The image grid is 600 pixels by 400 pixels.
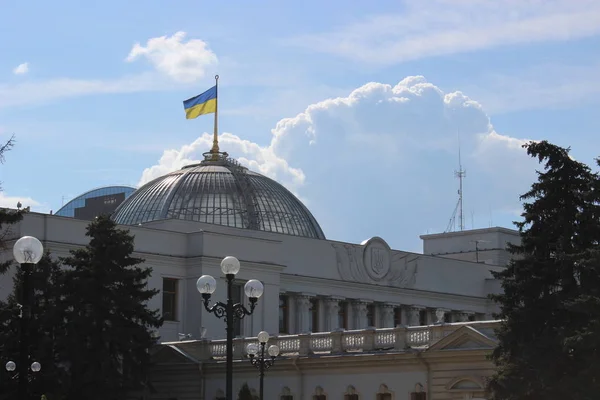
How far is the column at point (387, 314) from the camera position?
76.1 m

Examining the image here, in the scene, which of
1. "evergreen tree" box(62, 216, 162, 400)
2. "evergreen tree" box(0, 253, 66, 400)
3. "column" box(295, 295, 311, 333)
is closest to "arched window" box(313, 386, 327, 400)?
"evergreen tree" box(62, 216, 162, 400)

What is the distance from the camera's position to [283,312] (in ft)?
233

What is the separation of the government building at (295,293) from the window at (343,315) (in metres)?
0.23

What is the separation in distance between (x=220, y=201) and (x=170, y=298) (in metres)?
10.8

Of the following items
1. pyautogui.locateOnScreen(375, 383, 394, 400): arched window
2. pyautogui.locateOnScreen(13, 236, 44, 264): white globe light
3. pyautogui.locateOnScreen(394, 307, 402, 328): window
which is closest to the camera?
pyautogui.locateOnScreen(13, 236, 44, 264): white globe light

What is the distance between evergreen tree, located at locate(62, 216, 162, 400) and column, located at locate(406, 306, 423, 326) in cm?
2950

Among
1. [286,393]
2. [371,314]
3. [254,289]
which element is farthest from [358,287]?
[254,289]

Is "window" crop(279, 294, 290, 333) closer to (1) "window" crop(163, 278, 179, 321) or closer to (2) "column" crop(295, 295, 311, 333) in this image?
(2) "column" crop(295, 295, 311, 333)

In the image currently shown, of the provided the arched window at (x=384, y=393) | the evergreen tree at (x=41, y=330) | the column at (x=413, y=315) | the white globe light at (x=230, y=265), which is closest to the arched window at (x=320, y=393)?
the arched window at (x=384, y=393)

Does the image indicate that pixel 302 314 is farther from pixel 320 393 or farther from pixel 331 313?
pixel 320 393

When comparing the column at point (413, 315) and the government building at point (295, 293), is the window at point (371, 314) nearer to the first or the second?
the government building at point (295, 293)

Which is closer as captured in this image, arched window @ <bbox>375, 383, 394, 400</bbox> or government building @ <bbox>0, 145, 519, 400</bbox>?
government building @ <bbox>0, 145, 519, 400</bbox>

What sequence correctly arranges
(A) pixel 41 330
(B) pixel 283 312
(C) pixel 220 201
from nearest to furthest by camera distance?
(A) pixel 41 330 < (B) pixel 283 312 < (C) pixel 220 201

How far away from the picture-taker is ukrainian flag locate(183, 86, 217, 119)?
7469 centimetres
